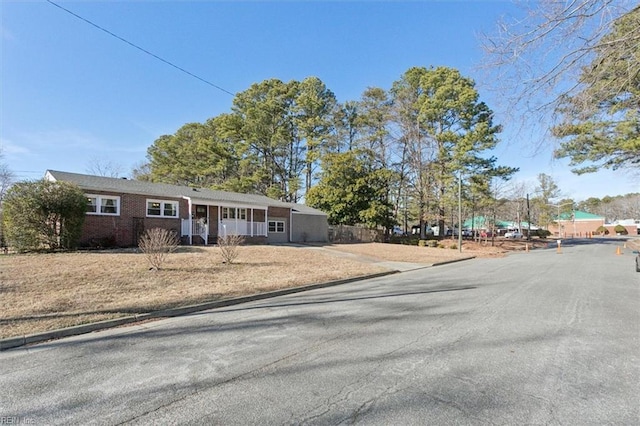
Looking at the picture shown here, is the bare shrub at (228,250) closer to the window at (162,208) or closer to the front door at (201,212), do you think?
the window at (162,208)

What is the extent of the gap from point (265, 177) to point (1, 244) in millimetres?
26280

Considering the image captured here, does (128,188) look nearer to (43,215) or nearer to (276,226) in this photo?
(43,215)

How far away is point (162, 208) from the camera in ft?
63.7

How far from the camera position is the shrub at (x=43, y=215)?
12.7m

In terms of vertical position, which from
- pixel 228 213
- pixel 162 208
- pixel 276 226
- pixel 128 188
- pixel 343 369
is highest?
pixel 128 188

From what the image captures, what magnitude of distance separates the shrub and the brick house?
6.08 feet

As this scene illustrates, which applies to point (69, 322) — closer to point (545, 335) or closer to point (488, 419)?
point (488, 419)

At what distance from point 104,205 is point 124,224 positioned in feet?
4.37

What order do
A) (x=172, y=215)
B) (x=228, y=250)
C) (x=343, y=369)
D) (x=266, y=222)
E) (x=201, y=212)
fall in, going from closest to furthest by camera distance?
(x=343, y=369) < (x=228, y=250) < (x=172, y=215) < (x=201, y=212) < (x=266, y=222)

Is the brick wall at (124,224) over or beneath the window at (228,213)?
beneath

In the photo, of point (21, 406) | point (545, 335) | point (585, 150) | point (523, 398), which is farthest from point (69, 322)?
point (585, 150)

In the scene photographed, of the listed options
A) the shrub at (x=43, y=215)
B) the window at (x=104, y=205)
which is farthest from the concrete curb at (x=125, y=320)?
the window at (x=104, y=205)

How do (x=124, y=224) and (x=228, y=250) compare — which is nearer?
(x=228, y=250)

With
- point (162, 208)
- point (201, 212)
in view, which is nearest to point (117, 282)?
point (162, 208)
